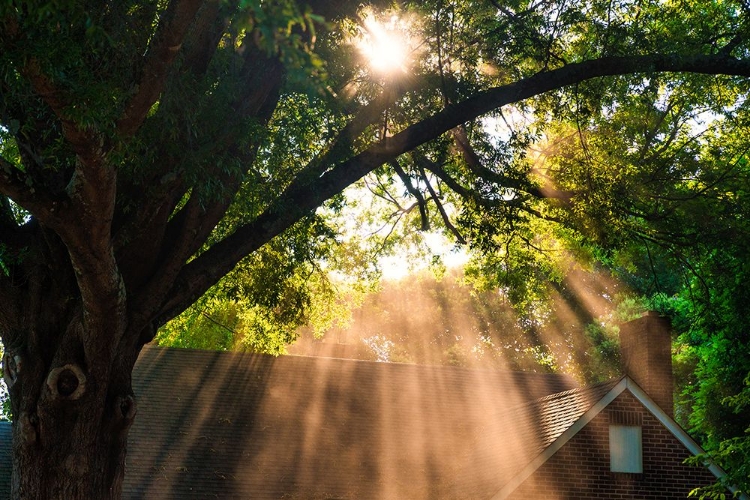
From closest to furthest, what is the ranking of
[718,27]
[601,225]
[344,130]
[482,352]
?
[344,130]
[601,225]
[718,27]
[482,352]

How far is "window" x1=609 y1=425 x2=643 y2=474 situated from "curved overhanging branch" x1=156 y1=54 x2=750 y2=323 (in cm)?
789

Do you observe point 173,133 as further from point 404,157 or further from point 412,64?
point 404,157

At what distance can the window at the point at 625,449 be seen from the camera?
1867cm

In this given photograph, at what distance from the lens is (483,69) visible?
608 inches

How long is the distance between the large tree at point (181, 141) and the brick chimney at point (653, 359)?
5223mm

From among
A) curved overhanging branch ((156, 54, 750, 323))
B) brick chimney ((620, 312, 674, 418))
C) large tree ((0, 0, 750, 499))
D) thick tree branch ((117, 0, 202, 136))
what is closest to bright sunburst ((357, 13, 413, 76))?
large tree ((0, 0, 750, 499))

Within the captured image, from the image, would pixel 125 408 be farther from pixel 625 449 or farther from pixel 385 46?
pixel 625 449

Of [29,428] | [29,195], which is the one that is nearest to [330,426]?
[29,428]

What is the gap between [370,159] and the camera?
13.3 meters

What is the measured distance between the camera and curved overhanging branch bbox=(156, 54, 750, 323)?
12.5 m

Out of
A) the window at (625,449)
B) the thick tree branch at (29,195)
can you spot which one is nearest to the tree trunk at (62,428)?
the thick tree branch at (29,195)

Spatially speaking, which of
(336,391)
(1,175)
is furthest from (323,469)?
(1,175)

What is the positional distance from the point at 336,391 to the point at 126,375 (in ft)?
40.9

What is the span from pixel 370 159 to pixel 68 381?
17.2 ft
